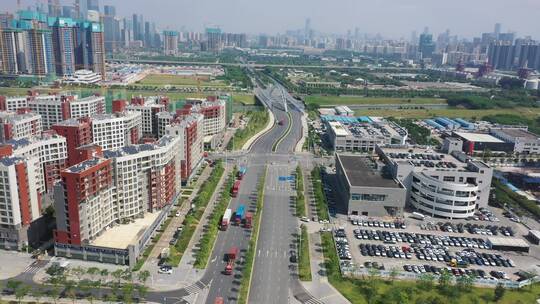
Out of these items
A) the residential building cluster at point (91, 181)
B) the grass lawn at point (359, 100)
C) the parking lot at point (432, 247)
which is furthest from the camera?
the grass lawn at point (359, 100)

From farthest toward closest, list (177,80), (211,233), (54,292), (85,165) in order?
(177,80), (211,233), (85,165), (54,292)

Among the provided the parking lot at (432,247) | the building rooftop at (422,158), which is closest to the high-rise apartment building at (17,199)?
the parking lot at (432,247)

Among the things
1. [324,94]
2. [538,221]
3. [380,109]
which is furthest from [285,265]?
[324,94]

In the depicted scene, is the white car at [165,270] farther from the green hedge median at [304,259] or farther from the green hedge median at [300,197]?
the green hedge median at [300,197]

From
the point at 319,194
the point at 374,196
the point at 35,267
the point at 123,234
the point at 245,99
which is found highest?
the point at 245,99

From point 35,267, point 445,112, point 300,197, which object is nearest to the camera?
point 35,267

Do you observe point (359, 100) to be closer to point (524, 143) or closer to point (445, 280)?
point (524, 143)

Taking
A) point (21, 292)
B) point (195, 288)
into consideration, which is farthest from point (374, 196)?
point (21, 292)

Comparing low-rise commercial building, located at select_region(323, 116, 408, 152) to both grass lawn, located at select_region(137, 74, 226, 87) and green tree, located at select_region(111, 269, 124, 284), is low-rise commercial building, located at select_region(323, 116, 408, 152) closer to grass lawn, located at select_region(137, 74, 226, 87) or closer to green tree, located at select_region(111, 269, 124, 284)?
green tree, located at select_region(111, 269, 124, 284)
